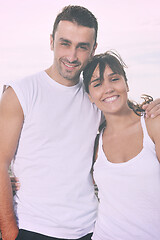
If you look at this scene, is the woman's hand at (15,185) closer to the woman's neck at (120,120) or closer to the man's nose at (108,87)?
the woman's neck at (120,120)

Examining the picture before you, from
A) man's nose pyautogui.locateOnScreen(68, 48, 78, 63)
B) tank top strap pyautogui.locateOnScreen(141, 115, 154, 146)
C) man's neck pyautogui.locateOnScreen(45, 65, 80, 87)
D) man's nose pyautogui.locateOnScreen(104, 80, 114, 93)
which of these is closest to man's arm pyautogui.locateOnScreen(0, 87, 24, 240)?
man's neck pyautogui.locateOnScreen(45, 65, 80, 87)

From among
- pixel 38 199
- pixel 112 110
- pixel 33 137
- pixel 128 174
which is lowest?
pixel 38 199

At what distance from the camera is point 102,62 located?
231 cm

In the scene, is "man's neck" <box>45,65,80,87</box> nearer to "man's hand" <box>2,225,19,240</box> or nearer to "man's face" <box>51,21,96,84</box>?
"man's face" <box>51,21,96,84</box>

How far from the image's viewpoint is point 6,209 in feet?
7.18

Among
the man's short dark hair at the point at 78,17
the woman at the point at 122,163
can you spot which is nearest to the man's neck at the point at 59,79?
the woman at the point at 122,163

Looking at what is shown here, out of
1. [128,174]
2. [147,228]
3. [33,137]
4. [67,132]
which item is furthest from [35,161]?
[147,228]

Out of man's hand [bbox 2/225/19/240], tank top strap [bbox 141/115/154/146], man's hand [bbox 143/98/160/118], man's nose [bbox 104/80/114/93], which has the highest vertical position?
man's nose [bbox 104/80/114/93]

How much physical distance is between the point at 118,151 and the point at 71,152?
35cm

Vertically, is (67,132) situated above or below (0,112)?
below

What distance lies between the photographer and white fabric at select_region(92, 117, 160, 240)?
1.96 m

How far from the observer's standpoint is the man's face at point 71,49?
2.36 metres

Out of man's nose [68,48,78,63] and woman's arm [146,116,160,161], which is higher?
man's nose [68,48,78,63]

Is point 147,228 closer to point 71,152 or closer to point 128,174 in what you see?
point 128,174
